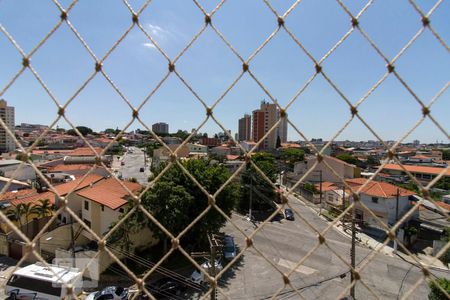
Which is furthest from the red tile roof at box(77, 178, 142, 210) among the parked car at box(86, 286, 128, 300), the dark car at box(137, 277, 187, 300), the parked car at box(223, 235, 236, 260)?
the parked car at box(223, 235, 236, 260)

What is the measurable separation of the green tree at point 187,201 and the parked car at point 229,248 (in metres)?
0.77

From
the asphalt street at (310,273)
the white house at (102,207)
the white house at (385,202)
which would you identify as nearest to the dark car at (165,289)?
the asphalt street at (310,273)

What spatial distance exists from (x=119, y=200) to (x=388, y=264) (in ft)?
24.7

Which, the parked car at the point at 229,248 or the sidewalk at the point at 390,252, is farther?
the sidewalk at the point at 390,252

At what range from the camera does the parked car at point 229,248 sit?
7.38 m

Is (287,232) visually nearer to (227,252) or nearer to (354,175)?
(227,252)

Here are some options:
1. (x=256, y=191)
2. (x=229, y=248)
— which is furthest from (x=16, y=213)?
(x=256, y=191)

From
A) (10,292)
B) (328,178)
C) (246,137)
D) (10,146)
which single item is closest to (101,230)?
(10,292)

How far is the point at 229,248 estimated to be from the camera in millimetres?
7625

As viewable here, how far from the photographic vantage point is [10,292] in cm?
540

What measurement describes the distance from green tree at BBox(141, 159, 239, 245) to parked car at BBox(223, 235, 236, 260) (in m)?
0.77

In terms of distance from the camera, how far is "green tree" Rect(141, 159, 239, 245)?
6.07 metres

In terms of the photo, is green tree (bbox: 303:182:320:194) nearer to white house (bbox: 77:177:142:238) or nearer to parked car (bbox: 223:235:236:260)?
parked car (bbox: 223:235:236:260)

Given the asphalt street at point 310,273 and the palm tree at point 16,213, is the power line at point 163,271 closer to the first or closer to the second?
the asphalt street at point 310,273
